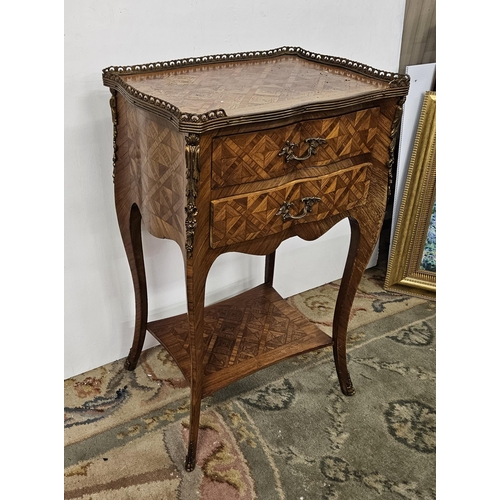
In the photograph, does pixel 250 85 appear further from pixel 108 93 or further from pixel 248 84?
pixel 108 93

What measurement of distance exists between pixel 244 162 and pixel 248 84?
27cm

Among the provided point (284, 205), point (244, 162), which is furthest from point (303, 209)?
point (244, 162)

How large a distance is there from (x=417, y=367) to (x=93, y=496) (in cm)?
104

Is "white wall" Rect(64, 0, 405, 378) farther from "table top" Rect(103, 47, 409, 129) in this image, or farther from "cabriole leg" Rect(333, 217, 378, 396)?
"cabriole leg" Rect(333, 217, 378, 396)

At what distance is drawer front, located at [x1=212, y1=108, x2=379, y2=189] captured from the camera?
42.5 inches

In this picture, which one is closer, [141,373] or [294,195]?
[294,195]

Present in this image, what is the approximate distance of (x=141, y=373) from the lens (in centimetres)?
170

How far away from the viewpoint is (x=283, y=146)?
1.14m

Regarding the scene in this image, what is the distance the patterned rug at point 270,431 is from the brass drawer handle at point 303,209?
25.0 inches

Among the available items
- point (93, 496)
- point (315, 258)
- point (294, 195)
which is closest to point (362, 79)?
point (294, 195)

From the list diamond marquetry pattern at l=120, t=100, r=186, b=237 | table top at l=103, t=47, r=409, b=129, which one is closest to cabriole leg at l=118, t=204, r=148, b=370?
diamond marquetry pattern at l=120, t=100, r=186, b=237

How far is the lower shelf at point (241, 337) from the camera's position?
57.7 inches

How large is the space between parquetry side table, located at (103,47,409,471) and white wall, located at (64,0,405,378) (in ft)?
0.35

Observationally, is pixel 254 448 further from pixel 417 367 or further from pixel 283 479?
pixel 417 367
